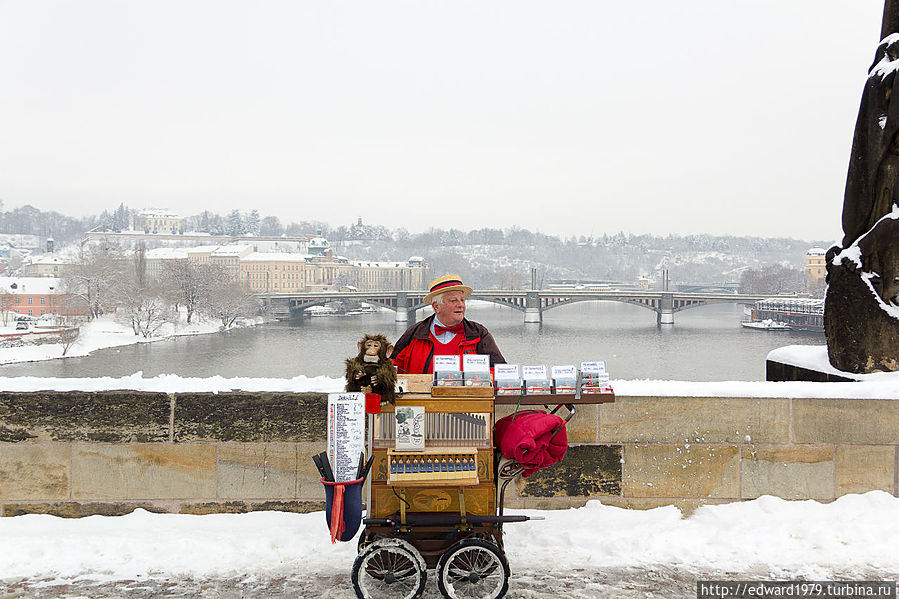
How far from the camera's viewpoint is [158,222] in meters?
167

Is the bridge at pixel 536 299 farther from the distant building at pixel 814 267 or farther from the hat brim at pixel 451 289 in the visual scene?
the hat brim at pixel 451 289

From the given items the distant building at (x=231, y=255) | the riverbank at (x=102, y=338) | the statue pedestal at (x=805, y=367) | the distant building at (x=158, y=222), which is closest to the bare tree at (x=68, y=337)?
the riverbank at (x=102, y=338)

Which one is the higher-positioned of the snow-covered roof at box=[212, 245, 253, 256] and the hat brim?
the snow-covered roof at box=[212, 245, 253, 256]

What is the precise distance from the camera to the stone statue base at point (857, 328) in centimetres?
498

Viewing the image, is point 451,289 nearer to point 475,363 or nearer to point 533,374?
point 475,363

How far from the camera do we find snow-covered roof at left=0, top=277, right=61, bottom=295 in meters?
74.7

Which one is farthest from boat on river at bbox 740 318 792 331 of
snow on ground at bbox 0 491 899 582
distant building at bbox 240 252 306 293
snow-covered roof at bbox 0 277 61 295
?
snow-covered roof at bbox 0 277 61 295

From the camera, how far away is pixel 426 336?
12.6ft

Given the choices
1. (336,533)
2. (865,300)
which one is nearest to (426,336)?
(336,533)

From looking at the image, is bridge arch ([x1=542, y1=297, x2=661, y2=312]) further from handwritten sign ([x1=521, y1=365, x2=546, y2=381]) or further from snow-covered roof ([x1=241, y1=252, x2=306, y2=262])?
handwritten sign ([x1=521, y1=365, x2=546, y2=381])

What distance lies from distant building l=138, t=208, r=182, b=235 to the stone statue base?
172944mm

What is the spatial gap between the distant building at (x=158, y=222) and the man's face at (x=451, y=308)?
173 meters

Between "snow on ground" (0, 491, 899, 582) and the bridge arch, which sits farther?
the bridge arch

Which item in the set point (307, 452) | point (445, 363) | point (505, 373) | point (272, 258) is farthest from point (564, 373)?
point (272, 258)
